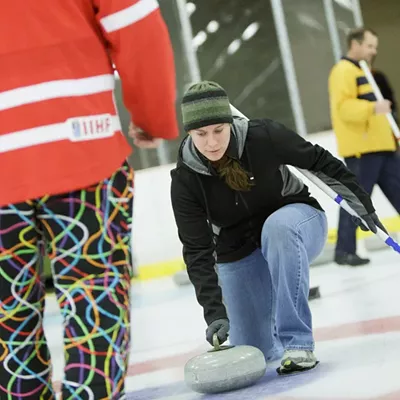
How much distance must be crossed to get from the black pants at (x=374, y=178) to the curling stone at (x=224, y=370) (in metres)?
2.60

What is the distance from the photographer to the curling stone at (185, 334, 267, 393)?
7.39ft

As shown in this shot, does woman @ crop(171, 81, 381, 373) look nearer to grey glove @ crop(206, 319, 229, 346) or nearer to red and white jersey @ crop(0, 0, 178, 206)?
grey glove @ crop(206, 319, 229, 346)

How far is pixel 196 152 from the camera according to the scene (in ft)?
7.82

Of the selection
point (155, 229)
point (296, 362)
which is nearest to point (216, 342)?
point (296, 362)

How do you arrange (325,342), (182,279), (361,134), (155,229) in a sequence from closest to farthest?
1. (325,342)
2. (361,134)
3. (182,279)
4. (155,229)

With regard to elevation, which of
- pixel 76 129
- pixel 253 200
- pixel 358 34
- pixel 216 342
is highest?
pixel 358 34

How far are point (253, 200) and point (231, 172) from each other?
15 centimetres

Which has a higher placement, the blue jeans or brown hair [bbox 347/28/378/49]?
brown hair [bbox 347/28/378/49]

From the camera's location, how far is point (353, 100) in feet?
15.7

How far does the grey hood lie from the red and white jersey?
89 cm


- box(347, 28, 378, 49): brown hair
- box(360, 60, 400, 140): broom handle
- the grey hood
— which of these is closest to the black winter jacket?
the grey hood

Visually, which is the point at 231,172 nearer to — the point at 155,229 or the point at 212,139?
the point at 212,139

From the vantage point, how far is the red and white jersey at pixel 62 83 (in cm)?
141

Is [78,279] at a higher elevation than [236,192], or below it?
below
